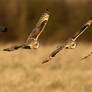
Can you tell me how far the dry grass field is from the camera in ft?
48.1

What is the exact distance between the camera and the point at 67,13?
13.8m

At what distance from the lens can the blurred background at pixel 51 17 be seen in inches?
522

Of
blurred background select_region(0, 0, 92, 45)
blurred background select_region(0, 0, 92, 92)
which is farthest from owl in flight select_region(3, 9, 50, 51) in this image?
blurred background select_region(0, 0, 92, 45)

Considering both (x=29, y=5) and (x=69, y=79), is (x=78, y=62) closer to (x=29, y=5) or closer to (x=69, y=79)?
Result: (x=69, y=79)

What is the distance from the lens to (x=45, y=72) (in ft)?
51.0

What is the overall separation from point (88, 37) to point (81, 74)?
57.7 inches

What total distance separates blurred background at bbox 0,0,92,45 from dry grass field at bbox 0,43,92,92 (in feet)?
1.43

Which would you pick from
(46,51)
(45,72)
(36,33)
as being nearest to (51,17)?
(46,51)

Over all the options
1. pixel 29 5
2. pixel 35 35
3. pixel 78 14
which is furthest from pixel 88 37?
pixel 35 35

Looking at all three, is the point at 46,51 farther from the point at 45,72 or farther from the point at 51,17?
the point at 51,17

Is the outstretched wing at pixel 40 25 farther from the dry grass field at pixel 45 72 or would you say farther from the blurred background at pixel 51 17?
the dry grass field at pixel 45 72

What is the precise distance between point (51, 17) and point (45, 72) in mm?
2680

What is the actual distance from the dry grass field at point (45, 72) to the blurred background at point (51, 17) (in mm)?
436

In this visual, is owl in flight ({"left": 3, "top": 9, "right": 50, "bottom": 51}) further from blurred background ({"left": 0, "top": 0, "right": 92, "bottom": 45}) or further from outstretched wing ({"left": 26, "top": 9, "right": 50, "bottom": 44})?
blurred background ({"left": 0, "top": 0, "right": 92, "bottom": 45})
